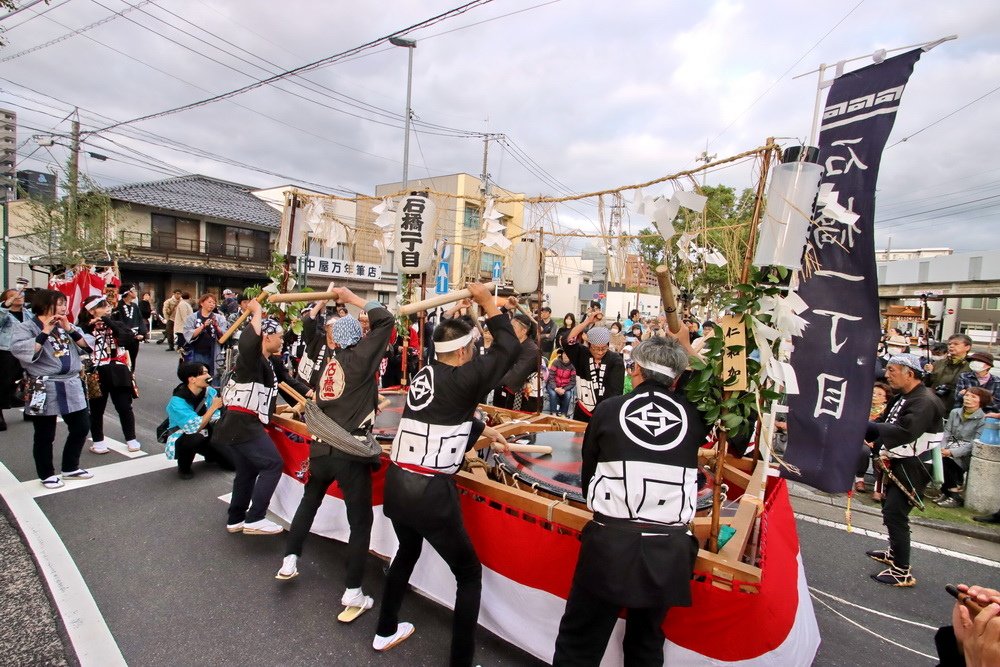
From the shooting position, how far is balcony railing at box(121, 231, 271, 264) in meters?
21.5

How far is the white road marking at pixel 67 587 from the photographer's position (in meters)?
2.77

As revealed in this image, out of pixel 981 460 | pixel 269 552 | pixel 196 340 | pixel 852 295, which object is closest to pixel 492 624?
pixel 269 552

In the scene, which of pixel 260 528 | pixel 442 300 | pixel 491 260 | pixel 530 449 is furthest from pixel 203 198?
pixel 442 300

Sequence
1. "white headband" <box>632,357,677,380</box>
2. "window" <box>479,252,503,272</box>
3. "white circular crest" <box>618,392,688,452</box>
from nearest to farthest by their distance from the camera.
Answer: "white circular crest" <box>618,392,688,452</box> → "white headband" <box>632,357,677,380</box> → "window" <box>479,252,503,272</box>

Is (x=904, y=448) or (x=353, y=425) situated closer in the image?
(x=353, y=425)

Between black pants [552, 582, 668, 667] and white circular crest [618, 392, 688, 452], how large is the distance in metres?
0.75

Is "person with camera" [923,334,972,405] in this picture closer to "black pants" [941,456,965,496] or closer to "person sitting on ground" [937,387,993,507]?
"person sitting on ground" [937,387,993,507]

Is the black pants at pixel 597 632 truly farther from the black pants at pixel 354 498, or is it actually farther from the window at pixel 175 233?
the window at pixel 175 233

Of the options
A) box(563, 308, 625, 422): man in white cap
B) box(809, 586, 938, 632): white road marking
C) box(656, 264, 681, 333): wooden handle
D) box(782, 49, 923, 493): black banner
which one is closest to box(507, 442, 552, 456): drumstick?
box(563, 308, 625, 422): man in white cap

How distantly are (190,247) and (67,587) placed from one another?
23863 mm

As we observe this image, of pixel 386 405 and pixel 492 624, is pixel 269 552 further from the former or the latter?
pixel 492 624

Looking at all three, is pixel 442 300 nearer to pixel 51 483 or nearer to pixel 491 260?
pixel 51 483

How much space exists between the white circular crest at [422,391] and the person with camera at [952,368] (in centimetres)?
664

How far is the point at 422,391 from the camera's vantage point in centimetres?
267
